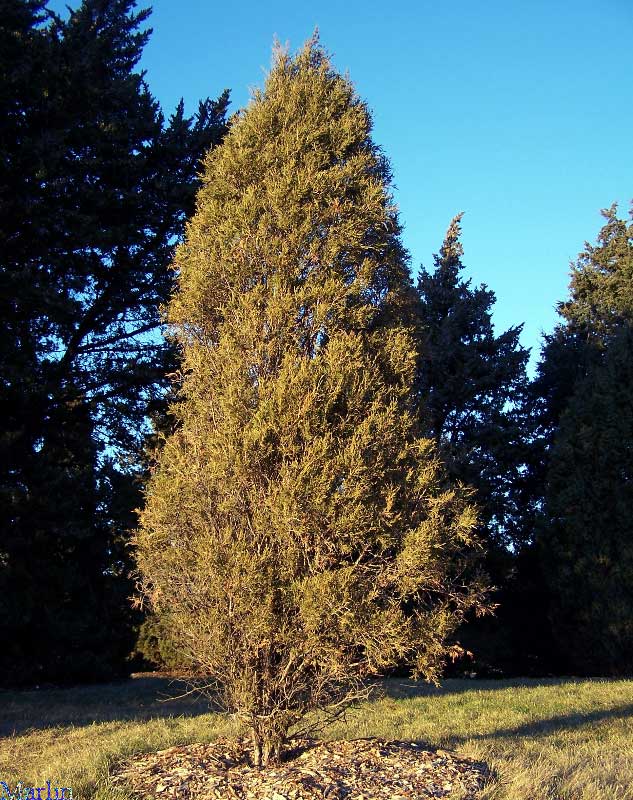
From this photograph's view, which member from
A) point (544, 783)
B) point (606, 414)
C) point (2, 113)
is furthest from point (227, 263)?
point (606, 414)

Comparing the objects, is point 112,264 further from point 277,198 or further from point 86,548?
point 277,198

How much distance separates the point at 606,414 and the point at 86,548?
10.3 metres

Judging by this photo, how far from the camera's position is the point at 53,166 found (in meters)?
10.6

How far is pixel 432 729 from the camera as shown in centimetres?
748

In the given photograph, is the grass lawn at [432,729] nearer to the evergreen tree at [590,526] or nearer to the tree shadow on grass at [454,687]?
the tree shadow on grass at [454,687]

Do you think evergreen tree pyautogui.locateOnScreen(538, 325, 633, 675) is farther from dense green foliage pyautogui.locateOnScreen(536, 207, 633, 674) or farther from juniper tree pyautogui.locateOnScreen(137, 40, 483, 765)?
juniper tree pyautogui.locateOnScreen(137, 40, 483, 765)

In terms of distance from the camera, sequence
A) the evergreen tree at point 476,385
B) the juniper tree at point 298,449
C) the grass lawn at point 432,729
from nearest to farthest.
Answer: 1. the juniper tree at point 298,449
2. the grass lawn at point 432,729
3. the evergreen tree at point 476,385

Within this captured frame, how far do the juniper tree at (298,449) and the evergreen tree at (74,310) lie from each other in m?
5.36

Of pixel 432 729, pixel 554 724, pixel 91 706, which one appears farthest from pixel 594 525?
pixel 91 706

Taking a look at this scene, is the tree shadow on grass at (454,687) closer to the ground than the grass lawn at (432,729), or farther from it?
closer to the ground

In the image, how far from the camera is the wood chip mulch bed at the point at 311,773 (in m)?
4.57

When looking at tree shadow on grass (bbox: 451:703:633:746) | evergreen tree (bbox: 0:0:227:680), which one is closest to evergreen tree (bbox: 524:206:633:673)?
tree shadow on grass (bbox: 451:703:633:746)

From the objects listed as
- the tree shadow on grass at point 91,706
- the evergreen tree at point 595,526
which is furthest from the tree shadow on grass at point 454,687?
the tree shadow on grass at point 91,706

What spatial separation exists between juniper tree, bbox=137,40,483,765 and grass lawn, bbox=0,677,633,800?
1.27 m
